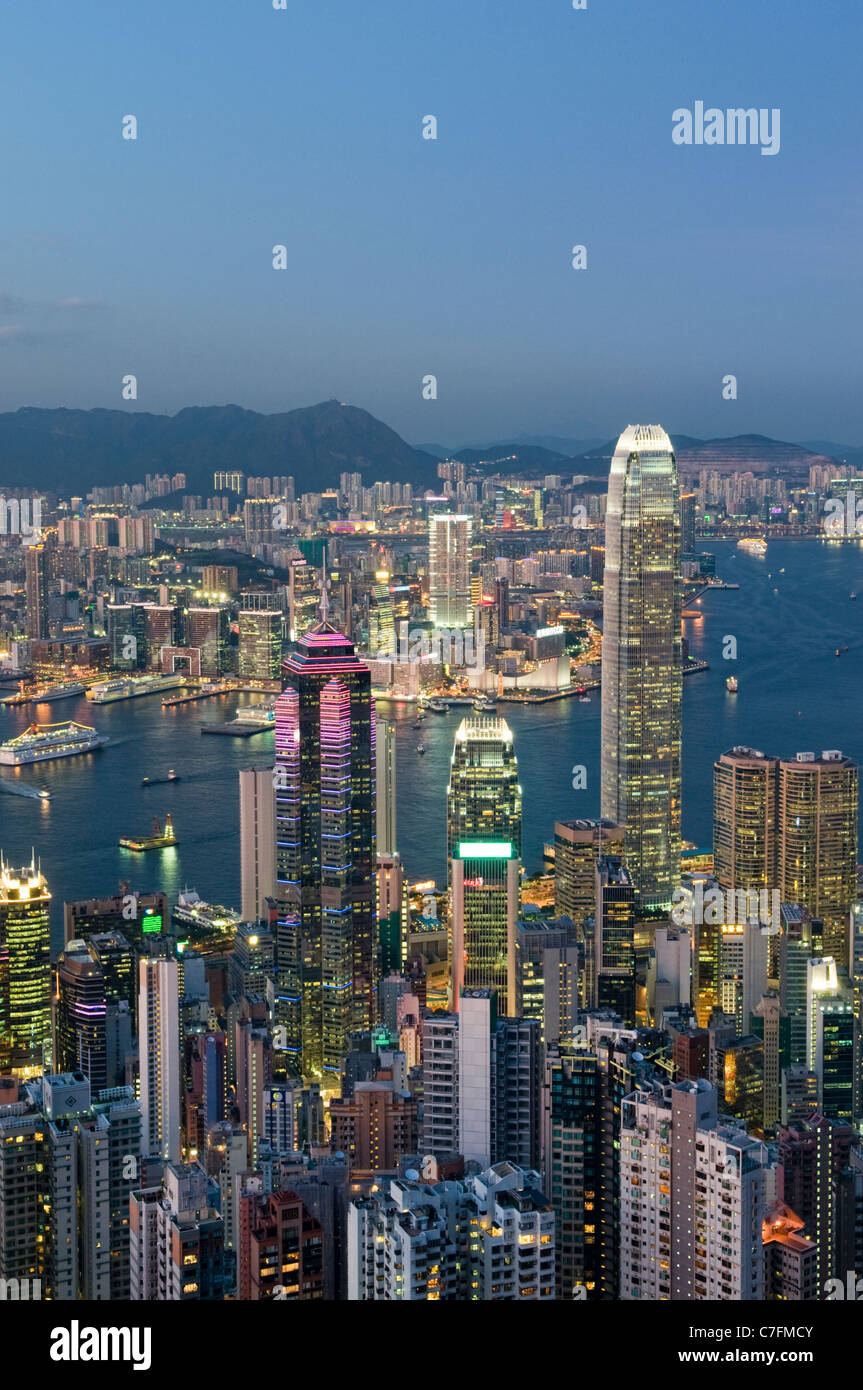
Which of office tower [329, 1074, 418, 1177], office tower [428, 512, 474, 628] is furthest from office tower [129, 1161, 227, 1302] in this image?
office tower [428, 512, 474, 628]

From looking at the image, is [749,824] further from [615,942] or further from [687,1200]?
[687,1200]

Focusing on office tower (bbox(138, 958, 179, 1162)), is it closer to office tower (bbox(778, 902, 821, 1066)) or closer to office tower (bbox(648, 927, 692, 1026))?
office tower (bbox(648, 927, 692, 1026))

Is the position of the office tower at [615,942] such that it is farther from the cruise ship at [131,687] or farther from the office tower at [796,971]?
the cruise ship at [131,687]

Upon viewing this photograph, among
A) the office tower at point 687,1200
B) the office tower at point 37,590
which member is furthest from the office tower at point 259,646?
the office tower at point 687,1200

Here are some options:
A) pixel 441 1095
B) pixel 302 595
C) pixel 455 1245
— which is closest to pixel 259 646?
pixel 302 595

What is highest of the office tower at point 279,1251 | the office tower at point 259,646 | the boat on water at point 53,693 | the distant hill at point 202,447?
the distant hill at point 202,447

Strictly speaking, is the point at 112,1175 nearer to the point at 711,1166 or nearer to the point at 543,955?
the point at 711,1166
